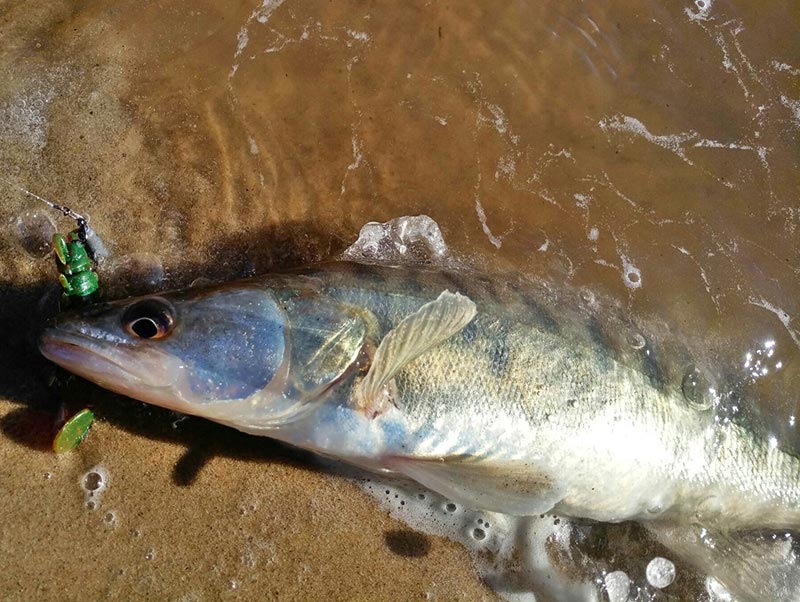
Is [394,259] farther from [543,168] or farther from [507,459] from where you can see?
[507,459]

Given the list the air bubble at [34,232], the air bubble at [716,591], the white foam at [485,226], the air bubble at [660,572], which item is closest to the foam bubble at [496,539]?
the air bubble at [660,572]

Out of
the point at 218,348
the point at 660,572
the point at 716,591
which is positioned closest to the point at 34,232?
the point at 218,348

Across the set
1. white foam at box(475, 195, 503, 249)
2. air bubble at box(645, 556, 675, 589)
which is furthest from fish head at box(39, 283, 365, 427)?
air bubble at box(645, 556, 675, 589)

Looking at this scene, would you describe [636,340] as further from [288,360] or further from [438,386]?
[288,360]

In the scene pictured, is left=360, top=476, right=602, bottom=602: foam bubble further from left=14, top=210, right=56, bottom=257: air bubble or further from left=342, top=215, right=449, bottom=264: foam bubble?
left=14, top=210, right=56, bottom=257: air bubble

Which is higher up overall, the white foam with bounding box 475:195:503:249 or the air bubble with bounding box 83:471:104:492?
the white foam with bounding box 475:195:503:249

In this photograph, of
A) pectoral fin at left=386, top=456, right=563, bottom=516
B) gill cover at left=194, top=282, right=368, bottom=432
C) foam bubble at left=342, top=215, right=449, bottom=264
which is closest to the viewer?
gill cover at left=194, top=282, right=368, bottom=432
